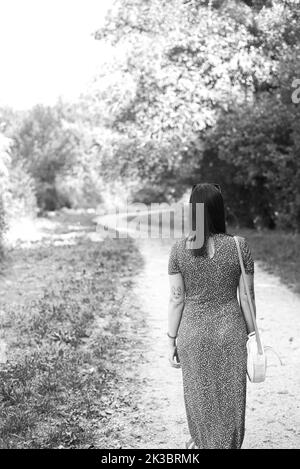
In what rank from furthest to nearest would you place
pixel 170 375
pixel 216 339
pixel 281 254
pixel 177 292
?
pixel 281 254
pixel 170 375
pixel 177 292
pixel 216 339

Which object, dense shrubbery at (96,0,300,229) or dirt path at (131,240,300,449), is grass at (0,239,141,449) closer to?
dirt path at (131,240,300,449)

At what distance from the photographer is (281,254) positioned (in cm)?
1667

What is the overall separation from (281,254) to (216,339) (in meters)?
12.6

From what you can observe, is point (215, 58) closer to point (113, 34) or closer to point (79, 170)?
point (113, 34)

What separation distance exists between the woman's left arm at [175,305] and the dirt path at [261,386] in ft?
4.26

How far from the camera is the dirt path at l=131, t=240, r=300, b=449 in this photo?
578 centimetres

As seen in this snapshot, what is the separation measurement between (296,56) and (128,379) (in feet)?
44.5

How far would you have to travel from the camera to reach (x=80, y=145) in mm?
59750

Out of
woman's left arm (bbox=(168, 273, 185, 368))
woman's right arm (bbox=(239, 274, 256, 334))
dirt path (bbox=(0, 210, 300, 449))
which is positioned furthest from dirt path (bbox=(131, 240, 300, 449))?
woman's right arm (bbox=(239, 274, 256, 334))

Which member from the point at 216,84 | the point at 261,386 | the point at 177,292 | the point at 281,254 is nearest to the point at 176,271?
the point at 177,292

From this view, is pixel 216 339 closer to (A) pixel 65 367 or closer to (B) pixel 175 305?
(B) pixel 175 305

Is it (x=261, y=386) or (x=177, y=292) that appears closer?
(x=177, y=292)

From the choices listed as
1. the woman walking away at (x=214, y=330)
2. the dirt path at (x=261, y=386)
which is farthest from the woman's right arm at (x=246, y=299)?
the dirt path at (x=261, y=386)

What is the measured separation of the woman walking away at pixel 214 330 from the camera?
4.42 meters
